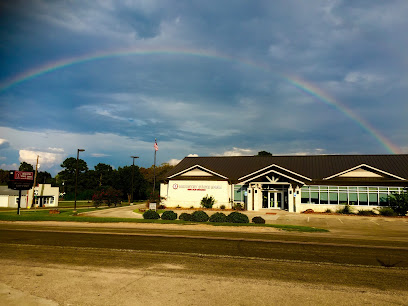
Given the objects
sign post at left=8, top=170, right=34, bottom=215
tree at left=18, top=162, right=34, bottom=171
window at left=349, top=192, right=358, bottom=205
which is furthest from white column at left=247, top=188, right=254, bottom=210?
tree at left=18, top=162, right=34, bottom=171

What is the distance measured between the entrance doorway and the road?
24602 mm

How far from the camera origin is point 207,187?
45719mm

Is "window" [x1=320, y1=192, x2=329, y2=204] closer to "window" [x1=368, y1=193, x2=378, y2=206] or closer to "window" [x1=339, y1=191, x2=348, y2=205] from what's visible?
"window" [x1=339, y1=191, x2=348, y2=205]

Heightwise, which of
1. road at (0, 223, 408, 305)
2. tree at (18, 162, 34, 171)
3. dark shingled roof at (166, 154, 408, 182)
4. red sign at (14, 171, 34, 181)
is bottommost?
road at (0, 223, 408, 305)

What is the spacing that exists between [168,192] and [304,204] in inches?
820

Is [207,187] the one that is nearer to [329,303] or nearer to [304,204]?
[304,204]

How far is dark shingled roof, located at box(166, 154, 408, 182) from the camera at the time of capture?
1742 inches

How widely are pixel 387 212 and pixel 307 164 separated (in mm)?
14717

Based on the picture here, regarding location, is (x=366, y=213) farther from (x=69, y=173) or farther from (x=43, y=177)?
(x=43, y=177)

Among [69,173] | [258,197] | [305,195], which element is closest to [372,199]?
[305,195]

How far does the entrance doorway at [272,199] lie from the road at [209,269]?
24602mm

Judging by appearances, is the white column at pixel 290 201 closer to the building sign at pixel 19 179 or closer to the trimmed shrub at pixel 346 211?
the trimmed shrub at pixel 346 211

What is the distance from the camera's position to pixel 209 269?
1189 centimetres

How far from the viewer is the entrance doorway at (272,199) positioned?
43.6 metres
